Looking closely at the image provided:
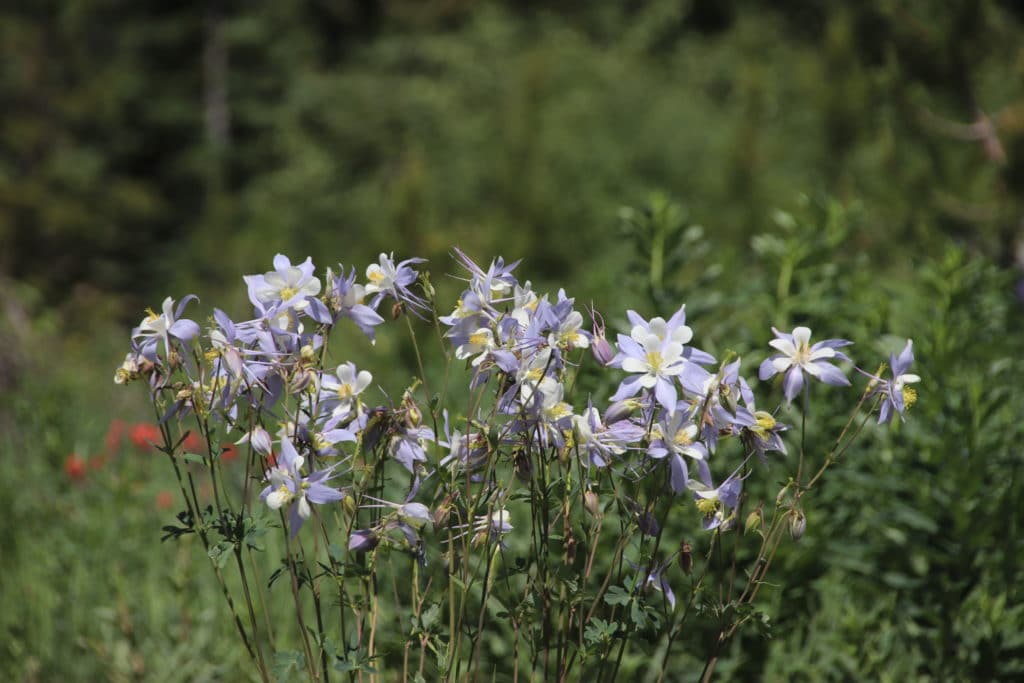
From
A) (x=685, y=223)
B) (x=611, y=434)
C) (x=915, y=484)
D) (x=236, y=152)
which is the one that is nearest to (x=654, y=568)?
(x=611, y=434)

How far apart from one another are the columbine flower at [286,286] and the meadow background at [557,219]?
0.90 m

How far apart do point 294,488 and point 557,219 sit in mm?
8504

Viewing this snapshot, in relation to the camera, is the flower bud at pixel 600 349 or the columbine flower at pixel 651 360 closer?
the columbine flower at pixel 651 360

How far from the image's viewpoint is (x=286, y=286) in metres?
1.52

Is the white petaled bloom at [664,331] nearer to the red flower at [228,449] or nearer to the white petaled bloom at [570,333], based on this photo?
the white petaled bloom at [570,333]

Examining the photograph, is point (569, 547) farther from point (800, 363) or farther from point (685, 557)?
point (800, 363)

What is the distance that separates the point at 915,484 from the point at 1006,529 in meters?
0.26

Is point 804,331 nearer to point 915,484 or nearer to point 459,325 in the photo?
point 459,325

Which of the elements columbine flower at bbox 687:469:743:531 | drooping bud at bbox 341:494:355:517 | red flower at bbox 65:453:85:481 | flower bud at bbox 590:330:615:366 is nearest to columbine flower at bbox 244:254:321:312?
drooping bud at bbox 341:494:355:517

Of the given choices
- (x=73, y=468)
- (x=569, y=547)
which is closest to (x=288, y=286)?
(x=569, y=547)

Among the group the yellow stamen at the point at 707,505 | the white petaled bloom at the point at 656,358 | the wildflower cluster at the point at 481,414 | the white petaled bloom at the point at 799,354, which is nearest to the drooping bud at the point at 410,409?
the wildflower cluster at the point at 481,414

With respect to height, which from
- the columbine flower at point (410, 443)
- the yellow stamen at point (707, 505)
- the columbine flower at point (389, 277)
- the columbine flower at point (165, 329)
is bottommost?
the yellow stamen at point (707, 505)

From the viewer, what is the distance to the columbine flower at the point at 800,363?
149 centimetres

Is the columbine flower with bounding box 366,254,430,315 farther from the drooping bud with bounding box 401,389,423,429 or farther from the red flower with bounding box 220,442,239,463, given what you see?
the red flower with bounding box 220,442,239,463
